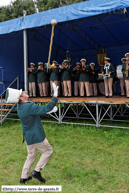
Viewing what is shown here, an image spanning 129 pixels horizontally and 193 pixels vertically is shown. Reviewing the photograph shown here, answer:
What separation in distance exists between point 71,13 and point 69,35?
15.8 ft

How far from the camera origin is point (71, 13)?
22.5 feet

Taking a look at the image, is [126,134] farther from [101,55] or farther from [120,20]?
[101,55]

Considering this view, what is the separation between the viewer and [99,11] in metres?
6.30

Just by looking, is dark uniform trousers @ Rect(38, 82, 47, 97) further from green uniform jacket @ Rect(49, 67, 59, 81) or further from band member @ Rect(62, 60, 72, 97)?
band member @ Rect(62, 60, 72, 97)

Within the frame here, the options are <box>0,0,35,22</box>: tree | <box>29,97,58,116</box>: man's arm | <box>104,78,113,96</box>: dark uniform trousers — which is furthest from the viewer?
<box>0,0,35,22</box>: tree

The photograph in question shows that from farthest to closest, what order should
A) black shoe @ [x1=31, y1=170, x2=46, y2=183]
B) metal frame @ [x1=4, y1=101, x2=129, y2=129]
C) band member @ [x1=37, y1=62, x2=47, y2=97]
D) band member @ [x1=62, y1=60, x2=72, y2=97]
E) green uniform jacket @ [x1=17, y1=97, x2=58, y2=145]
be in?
1. band member @ [x1=37, y1=62, x2=47, y2=97]
2. band member @ [x1=62, y1=60, x2=72, y2=97]
3. metal frame @ [x1=4, y1=101, x2=129, y2=129]
4. black shoe @ [x1=31, y1=170, x2=46, y2=183]
5. green uniform jacket @ [x1=17, y1=97, x2=58, y2=145]

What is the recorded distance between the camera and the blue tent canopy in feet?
23.5

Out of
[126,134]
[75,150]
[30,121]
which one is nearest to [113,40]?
[126,134]

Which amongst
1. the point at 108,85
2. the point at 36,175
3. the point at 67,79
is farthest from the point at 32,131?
the point at 67,79

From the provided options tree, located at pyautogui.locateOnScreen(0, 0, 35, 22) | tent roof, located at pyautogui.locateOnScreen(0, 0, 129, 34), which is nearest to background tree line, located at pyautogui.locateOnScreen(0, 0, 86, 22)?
tree, located at pyautogui.locateOnScreen(0, 0, 35, 22)

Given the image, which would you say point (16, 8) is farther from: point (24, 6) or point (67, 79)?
point (67, 79)

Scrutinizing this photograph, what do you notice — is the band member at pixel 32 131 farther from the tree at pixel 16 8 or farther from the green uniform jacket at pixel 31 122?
the tree at pixel 16 8

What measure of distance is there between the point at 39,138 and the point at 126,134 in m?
3.56

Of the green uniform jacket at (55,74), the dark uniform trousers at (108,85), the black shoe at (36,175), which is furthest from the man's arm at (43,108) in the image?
the green uniform jacket at (55,74)
